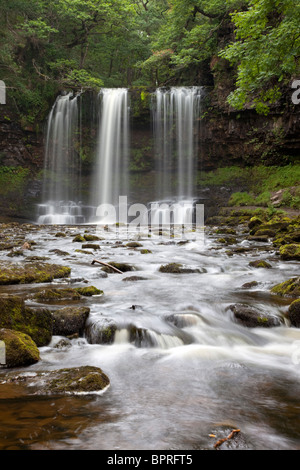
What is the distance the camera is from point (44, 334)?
3.60 m

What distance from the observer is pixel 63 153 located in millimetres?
26312

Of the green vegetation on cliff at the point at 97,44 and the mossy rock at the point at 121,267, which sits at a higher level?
the green vegetation on cliff at the point at 97,44

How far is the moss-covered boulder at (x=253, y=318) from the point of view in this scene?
14.4ft

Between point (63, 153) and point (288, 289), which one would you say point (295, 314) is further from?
point (63, 153)

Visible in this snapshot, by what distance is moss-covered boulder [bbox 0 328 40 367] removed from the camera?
294cm

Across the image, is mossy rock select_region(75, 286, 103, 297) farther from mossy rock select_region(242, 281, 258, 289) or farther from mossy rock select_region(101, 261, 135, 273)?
mossy rock select_region(242, 281, 258, 289)

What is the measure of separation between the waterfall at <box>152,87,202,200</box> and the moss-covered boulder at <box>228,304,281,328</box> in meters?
19.9

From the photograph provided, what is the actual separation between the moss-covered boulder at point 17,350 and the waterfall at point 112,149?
22480 millimetres

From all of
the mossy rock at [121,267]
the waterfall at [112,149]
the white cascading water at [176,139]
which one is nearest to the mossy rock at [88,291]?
the mossy rock at [121,267]

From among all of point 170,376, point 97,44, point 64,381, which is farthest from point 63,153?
point 64,381

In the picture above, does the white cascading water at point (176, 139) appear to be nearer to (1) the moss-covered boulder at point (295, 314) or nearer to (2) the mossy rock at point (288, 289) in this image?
(2) the mossy rock at point (288, 289)

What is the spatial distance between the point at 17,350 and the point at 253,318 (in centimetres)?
294

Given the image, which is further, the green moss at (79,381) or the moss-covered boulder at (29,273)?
the moss-covered boulder at (29,273)

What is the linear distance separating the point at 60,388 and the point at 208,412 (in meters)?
1.09
